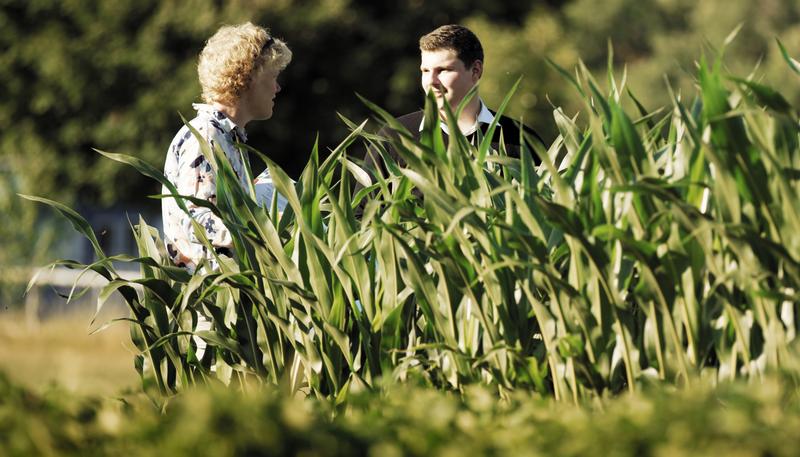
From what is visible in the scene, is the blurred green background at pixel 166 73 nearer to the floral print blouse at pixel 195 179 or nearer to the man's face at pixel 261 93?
the man's face at pixel 261 93

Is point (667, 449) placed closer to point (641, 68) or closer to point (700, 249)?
point (700, 249)

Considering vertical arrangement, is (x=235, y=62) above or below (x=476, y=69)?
above


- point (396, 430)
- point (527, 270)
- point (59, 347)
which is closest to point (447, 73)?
point (527, 270)

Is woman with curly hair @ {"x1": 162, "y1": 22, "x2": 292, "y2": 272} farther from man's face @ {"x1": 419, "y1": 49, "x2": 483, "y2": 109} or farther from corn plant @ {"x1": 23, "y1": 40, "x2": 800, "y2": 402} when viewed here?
man's face @ {"x1": 419, "y1": 49, "x2": 483, "y2": 109}

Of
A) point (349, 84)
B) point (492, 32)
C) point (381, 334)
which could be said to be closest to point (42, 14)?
point (349, 84)

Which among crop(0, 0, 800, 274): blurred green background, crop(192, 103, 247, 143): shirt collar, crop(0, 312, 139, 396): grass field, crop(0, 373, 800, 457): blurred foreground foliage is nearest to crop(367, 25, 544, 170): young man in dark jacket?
crop(192, 103, 247, 143): shirt collar

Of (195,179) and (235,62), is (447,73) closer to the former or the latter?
(235,62)

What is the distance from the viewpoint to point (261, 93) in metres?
3.68

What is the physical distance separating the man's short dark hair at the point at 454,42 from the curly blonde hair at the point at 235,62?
0.85 metres

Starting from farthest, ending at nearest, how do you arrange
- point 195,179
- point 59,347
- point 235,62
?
point 59,347, point 235,62, point 195,179

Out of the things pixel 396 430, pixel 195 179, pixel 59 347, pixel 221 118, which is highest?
pixel 221 118

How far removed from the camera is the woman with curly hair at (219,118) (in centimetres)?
347

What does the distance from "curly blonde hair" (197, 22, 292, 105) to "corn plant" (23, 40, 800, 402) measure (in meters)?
0.53

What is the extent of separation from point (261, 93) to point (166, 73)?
655 inches
